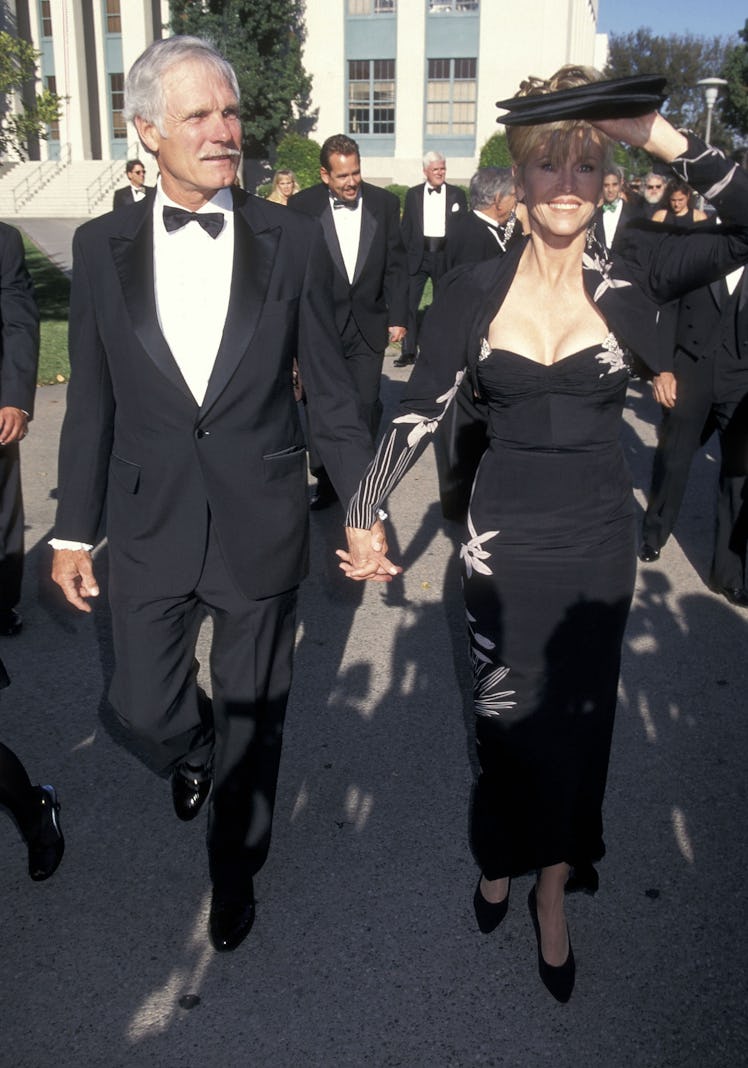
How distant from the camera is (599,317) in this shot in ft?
9.59

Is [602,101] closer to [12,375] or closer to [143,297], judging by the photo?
[143,297]

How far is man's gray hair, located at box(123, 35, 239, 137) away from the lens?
2.77 m

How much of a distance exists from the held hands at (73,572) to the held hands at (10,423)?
1.81 metres

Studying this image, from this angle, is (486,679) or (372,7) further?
(372,7)

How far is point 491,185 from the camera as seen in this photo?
838 centimetres

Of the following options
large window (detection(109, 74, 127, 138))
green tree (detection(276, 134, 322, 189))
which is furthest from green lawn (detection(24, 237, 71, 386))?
large window (detection(109, 74, 127, 138))

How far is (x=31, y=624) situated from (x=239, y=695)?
2.66 metres

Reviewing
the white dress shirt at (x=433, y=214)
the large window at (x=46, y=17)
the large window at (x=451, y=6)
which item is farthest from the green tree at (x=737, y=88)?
the white dress shirt at (x=433, y=214)

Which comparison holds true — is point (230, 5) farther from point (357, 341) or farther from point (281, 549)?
point (281, 549)

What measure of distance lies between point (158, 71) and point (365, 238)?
439 cm

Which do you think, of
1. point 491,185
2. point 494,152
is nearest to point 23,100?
point 491,185

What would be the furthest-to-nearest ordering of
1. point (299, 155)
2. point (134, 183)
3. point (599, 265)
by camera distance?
point (299, 155)
point (134, 183)
point (599, 265)

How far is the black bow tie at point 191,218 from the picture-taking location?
2.87 meters

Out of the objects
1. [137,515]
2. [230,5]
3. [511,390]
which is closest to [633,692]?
[511,390]
